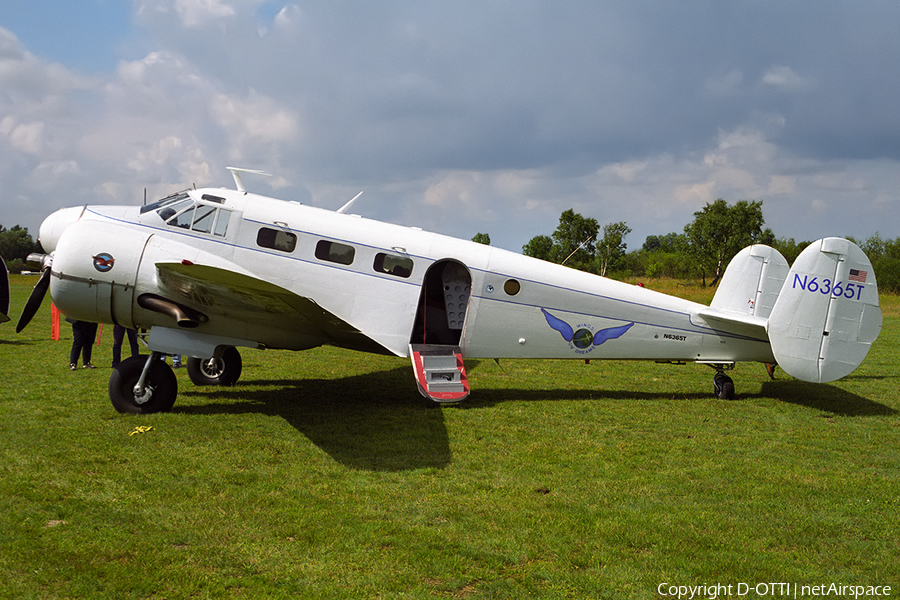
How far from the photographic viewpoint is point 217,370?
1031 cm

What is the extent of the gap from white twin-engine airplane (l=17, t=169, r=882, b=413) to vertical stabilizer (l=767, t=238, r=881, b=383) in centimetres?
2

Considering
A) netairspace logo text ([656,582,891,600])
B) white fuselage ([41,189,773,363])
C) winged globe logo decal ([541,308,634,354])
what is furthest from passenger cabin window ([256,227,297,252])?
netairspace logo text ([656,582,891,600])

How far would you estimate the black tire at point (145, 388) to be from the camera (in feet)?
25.4

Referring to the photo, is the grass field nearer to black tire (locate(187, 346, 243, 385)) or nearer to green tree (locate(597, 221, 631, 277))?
black tire (locate(187, 346, 243, 385))

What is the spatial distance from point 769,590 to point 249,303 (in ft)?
21.0

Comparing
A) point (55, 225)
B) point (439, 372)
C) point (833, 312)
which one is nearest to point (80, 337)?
point (55, 225)

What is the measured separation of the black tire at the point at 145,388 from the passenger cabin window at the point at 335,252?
2.62 m

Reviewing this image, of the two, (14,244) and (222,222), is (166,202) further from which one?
(14,244)

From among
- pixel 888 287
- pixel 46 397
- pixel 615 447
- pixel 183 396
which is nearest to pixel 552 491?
pixel 615 447

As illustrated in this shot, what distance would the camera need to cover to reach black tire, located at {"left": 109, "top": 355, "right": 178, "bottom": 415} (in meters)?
7.75

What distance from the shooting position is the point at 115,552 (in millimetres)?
4051

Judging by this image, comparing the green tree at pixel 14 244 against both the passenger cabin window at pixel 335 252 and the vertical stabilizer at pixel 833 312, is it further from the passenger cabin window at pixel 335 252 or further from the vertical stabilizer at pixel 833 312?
the vertical stabilizer at pixel 833 312

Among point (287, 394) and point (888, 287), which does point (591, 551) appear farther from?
point (888, 287)

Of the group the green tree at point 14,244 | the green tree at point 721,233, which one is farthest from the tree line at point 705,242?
the green tree at point 14,244
